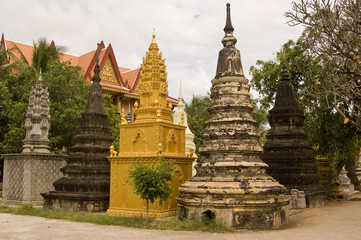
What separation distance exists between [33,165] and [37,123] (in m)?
2.57

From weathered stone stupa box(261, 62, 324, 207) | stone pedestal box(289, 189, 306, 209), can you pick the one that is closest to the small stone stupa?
weathered stone stupa box(261, 62, 324, 207)

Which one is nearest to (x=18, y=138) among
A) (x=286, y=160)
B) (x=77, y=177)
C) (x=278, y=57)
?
(x=77, y=177)

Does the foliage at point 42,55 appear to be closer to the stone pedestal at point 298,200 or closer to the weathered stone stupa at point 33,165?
the weathered stone stupa at point 33,165

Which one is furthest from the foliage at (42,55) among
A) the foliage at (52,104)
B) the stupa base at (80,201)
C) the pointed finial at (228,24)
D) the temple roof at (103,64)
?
the pointed finial at (228,24)

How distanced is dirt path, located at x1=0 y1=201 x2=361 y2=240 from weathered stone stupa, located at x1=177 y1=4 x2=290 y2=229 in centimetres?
63

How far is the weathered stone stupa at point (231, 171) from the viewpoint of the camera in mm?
10305

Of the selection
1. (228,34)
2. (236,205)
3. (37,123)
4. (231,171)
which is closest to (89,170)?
(37,123)

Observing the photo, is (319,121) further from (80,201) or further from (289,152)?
(80,201)

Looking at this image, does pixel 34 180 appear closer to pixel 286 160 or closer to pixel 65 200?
pixel 65 200

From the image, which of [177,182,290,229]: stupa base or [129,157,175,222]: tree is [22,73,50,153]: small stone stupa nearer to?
[129,157,175,222]: tree

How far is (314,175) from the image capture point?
55.7 ft

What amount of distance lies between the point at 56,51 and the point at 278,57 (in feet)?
50.2

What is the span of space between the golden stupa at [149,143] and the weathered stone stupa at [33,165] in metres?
5.38

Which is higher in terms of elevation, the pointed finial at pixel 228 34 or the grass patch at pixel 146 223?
the pointed finial at pixel 228 34
